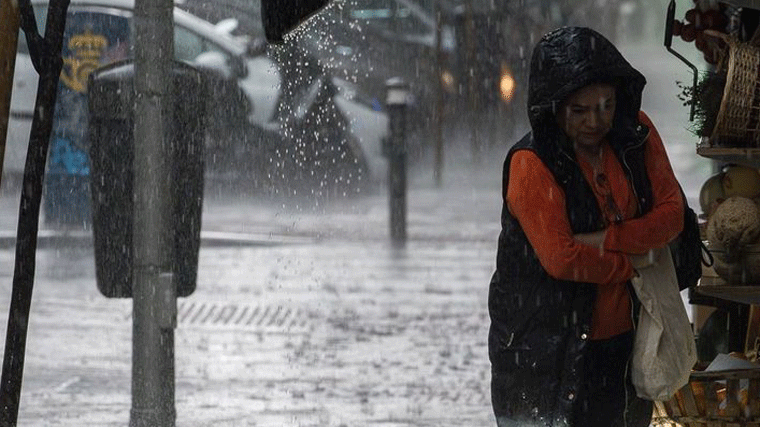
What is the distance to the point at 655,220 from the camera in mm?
4688

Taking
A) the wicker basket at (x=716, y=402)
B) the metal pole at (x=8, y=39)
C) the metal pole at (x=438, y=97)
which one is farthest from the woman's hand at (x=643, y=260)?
the metal pole at (x=438, y=97)

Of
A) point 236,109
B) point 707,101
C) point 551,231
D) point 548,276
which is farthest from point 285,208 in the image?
point 551,231

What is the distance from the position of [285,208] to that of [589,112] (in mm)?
12768

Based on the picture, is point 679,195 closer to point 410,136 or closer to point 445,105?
point 410,136

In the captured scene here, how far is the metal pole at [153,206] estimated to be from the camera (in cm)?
630

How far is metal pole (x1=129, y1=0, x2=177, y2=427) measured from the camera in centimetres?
630

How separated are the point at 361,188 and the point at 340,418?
1040 cm

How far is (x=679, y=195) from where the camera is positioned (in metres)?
4.80

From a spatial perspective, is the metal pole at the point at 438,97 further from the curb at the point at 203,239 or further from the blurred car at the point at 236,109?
the curb at the point at 203,239

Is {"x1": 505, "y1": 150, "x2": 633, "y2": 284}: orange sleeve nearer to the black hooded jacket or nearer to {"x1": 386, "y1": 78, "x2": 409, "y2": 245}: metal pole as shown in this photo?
the black hooded jacket

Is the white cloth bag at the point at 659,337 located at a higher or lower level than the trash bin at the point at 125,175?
lower

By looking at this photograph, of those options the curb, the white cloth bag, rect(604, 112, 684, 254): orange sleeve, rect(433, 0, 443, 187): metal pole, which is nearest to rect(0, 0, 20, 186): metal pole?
rect(604, 112, 684, 254): orange sleeve

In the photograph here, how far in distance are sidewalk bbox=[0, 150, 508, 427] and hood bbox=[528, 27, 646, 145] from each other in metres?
3.06

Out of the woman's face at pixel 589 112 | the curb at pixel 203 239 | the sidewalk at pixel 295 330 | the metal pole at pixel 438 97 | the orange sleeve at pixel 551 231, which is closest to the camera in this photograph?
the orange sleeve at pixel 551 231
